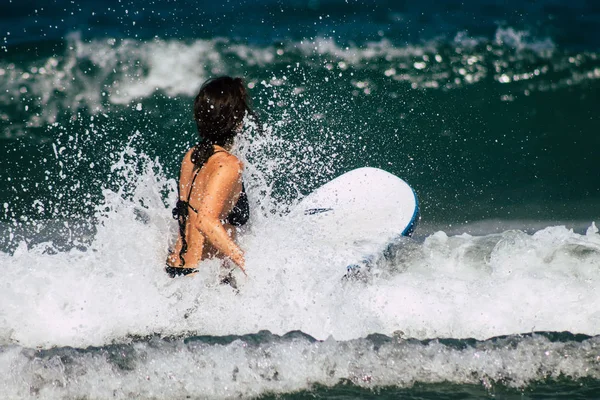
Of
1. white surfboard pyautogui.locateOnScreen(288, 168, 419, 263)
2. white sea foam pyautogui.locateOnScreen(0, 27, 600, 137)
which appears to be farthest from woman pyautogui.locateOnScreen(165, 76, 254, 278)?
white sea foam pyautogui.locateOnScreen(0, 27, 600, 137)

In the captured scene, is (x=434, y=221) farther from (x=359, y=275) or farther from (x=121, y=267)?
(x=121, y=267)

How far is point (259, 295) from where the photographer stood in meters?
3.37

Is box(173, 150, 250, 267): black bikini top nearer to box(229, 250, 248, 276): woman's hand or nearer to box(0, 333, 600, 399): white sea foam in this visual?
box(229, 250, 248, 276): woman's hand

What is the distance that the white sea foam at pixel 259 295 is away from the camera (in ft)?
11.0

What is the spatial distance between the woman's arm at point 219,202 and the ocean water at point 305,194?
0.79 feet

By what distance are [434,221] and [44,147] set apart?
13.6 ft

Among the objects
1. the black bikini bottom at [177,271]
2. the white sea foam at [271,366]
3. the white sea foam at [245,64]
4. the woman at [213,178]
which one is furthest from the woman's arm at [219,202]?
the white sea foam at [245,64]

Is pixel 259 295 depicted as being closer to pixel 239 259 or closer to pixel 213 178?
pixel 239 259

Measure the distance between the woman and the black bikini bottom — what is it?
0.6 inches

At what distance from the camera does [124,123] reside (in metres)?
7.82

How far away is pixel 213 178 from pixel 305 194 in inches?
141

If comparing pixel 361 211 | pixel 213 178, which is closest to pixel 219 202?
pixel 213 178

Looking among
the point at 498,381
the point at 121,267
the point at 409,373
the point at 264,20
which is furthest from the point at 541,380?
the point at 264,20

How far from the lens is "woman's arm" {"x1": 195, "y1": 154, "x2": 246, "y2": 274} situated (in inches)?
121
